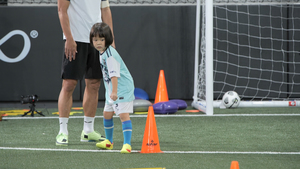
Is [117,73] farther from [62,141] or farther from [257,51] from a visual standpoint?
[257,51]

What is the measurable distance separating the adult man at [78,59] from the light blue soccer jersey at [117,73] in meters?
0.44

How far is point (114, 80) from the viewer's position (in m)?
3.38

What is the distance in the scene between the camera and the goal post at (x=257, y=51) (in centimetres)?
733

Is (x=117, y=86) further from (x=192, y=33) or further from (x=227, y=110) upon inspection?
(x=192, y=33)

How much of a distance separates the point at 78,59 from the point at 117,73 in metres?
0.63

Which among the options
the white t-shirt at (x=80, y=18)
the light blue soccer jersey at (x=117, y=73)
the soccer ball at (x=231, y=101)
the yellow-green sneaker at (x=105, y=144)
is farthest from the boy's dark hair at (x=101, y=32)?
the soccer ball at (x=231, y=101)

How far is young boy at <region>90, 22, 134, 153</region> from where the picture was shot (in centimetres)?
339

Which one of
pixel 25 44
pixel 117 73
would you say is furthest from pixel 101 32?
pixel 25 44

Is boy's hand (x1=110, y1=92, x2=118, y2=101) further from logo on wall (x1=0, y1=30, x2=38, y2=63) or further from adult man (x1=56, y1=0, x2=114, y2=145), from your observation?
logo on wall (x1=0, y1=30, x2=38, y2=63)

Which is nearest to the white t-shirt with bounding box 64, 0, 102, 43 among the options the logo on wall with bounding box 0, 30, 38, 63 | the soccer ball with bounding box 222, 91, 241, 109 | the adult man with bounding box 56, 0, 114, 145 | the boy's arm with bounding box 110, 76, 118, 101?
the adult man with bounding box 56, 0, 114, 145

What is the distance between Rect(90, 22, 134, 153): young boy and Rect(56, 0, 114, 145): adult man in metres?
0.43

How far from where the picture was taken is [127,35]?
7324 millimetres

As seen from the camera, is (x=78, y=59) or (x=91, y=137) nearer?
(x=78, y=59)

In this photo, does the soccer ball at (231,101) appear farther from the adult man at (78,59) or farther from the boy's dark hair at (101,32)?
the boy's dark hair at (101,32)
